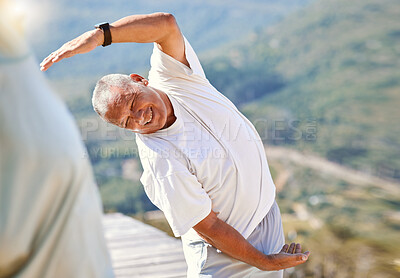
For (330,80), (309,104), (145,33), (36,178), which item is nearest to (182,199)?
(145,33)

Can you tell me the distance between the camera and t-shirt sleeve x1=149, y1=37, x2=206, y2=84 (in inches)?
72.9

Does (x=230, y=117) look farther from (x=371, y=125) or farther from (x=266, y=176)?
(x=371, y=125)

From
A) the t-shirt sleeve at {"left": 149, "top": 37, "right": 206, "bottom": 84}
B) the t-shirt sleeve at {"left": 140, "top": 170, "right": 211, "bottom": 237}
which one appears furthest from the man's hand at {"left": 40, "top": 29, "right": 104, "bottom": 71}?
the t-shirt sleeve at {"left": 140, "top": 170, "right": 211, "bottom": 237}

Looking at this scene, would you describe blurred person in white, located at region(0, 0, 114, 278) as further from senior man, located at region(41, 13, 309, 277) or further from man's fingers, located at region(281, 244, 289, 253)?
man's fingers, located at region(281, 244, 289, 253)

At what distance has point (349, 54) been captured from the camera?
138 feet

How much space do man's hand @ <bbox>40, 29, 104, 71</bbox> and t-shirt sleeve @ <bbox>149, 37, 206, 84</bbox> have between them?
0.76 ft

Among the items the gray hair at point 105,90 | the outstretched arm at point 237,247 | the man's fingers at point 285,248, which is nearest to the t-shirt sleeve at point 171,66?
the gray hair at point 105,90

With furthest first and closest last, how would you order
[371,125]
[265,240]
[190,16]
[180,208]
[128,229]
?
1. [190,16]
2. [371,125]
3. [128,229]
4. [265,240]
5. [180,208]

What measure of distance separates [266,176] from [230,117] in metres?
0.25

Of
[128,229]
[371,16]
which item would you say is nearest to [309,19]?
[371,16]

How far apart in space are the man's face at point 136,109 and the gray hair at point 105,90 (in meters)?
0.01

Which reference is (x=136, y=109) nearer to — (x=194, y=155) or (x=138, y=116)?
(x=138, y=116)

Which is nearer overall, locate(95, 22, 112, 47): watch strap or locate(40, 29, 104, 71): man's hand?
locate(40, 29, 104, 71): man's hand

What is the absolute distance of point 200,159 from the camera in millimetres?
1720
